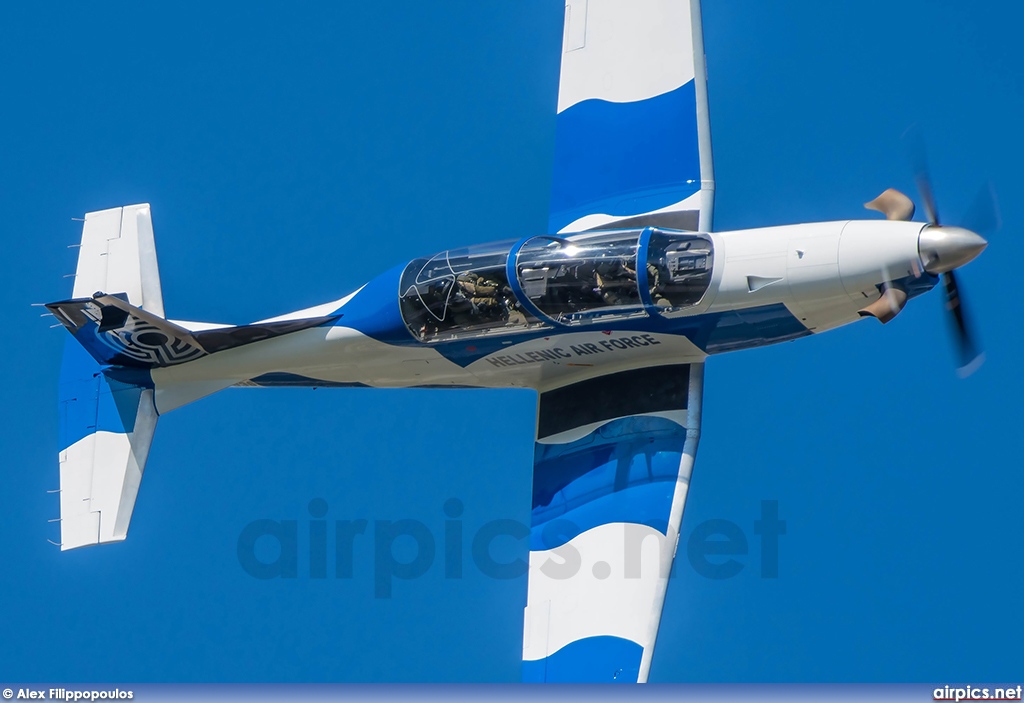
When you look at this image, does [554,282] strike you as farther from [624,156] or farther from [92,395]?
[92,395]

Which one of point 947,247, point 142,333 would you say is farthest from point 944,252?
point 142,333

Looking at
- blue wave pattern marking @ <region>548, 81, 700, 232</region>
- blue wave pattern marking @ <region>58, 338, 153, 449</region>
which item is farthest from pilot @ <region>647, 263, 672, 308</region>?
blue wave pattern marking @ <region>58, 338, 153, 449</region>

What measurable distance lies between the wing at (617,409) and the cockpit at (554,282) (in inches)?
47.2

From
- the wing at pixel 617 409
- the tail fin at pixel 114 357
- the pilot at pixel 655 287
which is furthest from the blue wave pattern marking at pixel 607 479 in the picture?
the tail fin at pixel 114 357

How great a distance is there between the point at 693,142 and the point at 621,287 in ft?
9.44

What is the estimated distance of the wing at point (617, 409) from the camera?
16000mm

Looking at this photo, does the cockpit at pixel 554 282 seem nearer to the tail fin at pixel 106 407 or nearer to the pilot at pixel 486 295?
the pilot at pixel 486 295

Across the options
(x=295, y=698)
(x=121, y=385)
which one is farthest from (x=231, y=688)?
(x=121, y=385)

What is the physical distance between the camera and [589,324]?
54.4ft

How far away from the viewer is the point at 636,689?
13492mm

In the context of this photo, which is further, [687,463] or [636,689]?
[687,463]

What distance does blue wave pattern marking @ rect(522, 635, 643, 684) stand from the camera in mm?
15492

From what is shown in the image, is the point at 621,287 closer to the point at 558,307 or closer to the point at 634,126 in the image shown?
the point at 558,307

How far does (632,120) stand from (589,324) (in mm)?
3378
